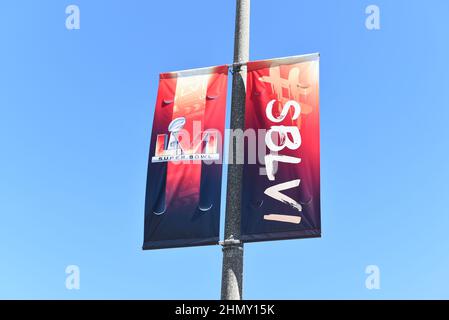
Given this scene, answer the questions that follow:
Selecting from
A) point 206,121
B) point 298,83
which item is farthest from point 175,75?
point 298,83

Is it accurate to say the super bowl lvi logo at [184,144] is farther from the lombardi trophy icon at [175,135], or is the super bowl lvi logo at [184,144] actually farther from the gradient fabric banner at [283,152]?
the gradient fabric banner at [283,152]

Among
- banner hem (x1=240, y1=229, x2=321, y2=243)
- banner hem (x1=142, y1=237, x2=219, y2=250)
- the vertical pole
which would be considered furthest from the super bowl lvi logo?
banner hem (x1=240, y1=229, x2=321, y2=243)

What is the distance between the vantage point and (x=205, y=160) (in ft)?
38.0

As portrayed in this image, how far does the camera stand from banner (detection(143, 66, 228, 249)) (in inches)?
440

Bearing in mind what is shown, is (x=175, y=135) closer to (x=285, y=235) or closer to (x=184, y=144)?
(x=184, y=144)

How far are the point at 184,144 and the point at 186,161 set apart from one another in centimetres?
30

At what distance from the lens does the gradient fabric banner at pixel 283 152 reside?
35.2 ft

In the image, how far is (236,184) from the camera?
1149cm

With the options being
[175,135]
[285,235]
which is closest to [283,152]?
[285,235]

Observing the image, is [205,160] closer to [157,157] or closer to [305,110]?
[157,157]

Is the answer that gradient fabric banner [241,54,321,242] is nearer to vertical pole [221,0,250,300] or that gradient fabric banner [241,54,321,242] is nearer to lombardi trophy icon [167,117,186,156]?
vertical pole [221,0,250,300]

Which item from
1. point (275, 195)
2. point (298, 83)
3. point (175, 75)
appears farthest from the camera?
point (175, 75)
